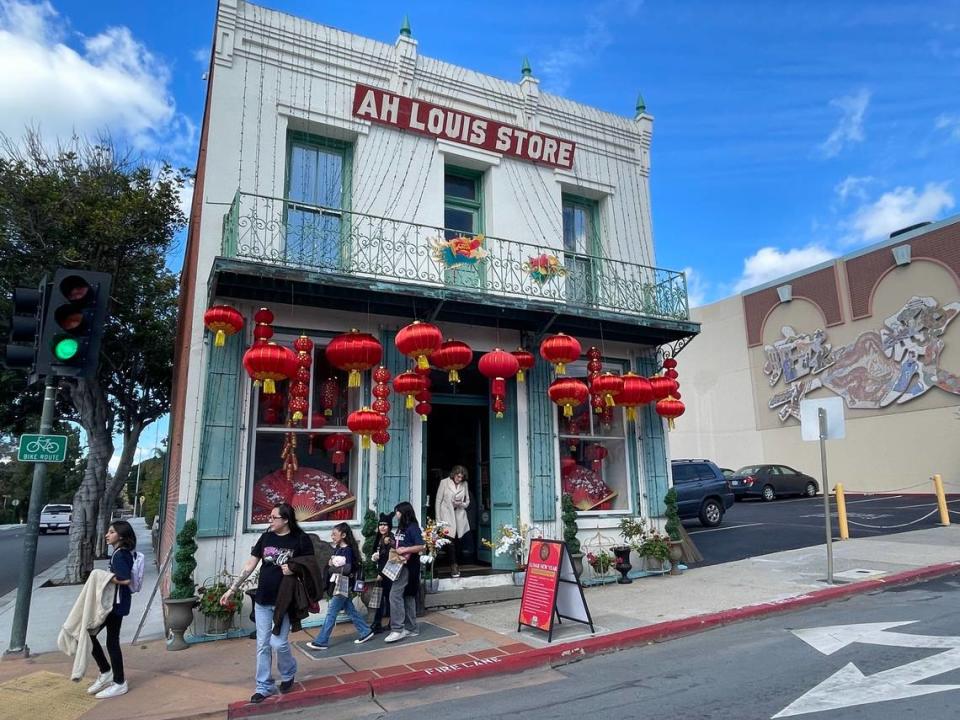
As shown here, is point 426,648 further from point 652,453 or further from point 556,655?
point 652,453

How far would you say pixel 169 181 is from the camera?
14.4 meters

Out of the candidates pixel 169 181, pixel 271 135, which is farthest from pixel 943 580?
pixel 169 181

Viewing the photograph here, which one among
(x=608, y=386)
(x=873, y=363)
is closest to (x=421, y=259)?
(x=608, y=386)

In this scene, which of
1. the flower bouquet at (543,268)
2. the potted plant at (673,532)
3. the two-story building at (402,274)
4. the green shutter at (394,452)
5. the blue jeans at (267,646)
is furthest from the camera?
the potted plant at (673,532)

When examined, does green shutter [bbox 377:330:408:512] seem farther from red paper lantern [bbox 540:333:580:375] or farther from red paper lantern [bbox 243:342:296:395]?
red paper lantern [bbox 540:333:580:375]

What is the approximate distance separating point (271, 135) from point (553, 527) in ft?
24.0

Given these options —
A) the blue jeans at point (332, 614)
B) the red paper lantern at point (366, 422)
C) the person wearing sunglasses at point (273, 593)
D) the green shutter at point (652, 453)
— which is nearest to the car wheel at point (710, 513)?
the green shutter at point (652, 453)

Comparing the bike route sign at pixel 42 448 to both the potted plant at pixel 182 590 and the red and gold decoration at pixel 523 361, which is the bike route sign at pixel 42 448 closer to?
the potted plant at pixel 182 590

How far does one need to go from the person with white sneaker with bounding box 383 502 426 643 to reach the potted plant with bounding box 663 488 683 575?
204 inches

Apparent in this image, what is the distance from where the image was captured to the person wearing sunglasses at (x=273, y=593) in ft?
17.5

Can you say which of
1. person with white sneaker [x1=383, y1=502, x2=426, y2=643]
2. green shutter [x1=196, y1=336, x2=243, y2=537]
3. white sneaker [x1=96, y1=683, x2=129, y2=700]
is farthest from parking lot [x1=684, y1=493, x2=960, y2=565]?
white sneaker [x1=96, y1=683, x2=129, y2=700]

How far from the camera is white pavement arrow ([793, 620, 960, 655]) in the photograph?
6.11m

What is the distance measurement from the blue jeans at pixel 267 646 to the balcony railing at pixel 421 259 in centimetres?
450

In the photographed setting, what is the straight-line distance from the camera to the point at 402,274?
9508 millimetres
